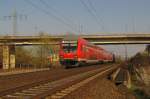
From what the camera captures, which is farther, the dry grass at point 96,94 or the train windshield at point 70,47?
the train windshield at point 70,47

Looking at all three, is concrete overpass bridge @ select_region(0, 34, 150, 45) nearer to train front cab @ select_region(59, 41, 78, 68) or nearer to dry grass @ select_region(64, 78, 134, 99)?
train front cab @ select_region(59, 41, 78, 68)

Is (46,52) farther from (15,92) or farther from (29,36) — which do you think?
(15,92)

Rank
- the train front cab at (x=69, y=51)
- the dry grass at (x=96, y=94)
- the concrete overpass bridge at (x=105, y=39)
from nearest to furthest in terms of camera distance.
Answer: the dry grass at (x=96, y=94) < the train front cab at (x=69, y=51) < the concrete overpass bridge at (x=105, y=39)

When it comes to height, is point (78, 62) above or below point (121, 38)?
below

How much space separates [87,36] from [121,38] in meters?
8.51

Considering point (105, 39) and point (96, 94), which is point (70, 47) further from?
point (105, 39)

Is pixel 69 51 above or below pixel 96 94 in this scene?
above

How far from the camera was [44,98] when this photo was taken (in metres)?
12.3

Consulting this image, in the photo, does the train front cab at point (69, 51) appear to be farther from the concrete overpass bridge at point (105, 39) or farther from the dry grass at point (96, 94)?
the concrete overpass bridge at point (105, 39)

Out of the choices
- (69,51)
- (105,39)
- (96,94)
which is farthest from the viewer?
(105,39)

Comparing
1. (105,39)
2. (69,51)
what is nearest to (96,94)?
(69,51)

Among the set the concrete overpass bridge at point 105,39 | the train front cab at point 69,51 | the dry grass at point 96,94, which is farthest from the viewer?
the concrete overpass bridge at point 105,39

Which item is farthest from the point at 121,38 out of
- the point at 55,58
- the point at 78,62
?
the point at 78,62

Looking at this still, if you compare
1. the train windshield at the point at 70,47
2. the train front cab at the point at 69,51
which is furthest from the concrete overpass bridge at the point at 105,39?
the train windshield at the point at 70,47
